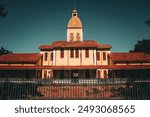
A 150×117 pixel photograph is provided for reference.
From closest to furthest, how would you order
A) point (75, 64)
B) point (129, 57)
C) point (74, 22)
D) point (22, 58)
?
1. point (75, 64)
2. point (129, 57)
3. point (22, 58)
4. point (74, 22)

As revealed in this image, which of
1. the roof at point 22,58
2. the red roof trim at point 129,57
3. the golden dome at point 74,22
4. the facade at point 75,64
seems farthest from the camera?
the golden dome at point 74,22

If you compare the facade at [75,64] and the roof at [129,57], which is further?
the roof at [129,57]

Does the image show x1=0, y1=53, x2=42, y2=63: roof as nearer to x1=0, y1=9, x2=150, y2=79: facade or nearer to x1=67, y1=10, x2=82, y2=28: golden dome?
x1=0, y1=9, x2=150, y2=79: facade

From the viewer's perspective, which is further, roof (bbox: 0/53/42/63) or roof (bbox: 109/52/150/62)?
roof (bbox: 0/53/42/63)

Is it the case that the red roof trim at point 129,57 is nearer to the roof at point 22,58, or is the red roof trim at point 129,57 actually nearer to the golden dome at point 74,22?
the roof at point 22,58

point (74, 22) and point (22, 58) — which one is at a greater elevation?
point (74, 22)

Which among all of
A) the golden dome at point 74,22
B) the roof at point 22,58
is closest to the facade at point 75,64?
the roof at point 22,58

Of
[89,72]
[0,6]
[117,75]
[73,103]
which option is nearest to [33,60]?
[89,72]

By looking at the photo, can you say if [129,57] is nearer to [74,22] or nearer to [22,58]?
[74,22]

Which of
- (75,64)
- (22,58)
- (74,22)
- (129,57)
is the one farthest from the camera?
(74,22)

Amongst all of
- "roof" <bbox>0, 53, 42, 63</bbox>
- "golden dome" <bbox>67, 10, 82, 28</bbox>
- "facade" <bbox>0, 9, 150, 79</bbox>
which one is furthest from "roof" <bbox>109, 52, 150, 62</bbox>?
"golden dome" <bbox>67, 10, 82, 28</bbox>

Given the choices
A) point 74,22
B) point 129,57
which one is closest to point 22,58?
point 74,22

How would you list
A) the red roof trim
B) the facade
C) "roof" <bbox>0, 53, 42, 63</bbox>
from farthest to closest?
"roof" <bbox>0, 53, 42, 63</bbox> < the red roof trim < the facade

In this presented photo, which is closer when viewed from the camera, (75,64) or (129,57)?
(75,64)
